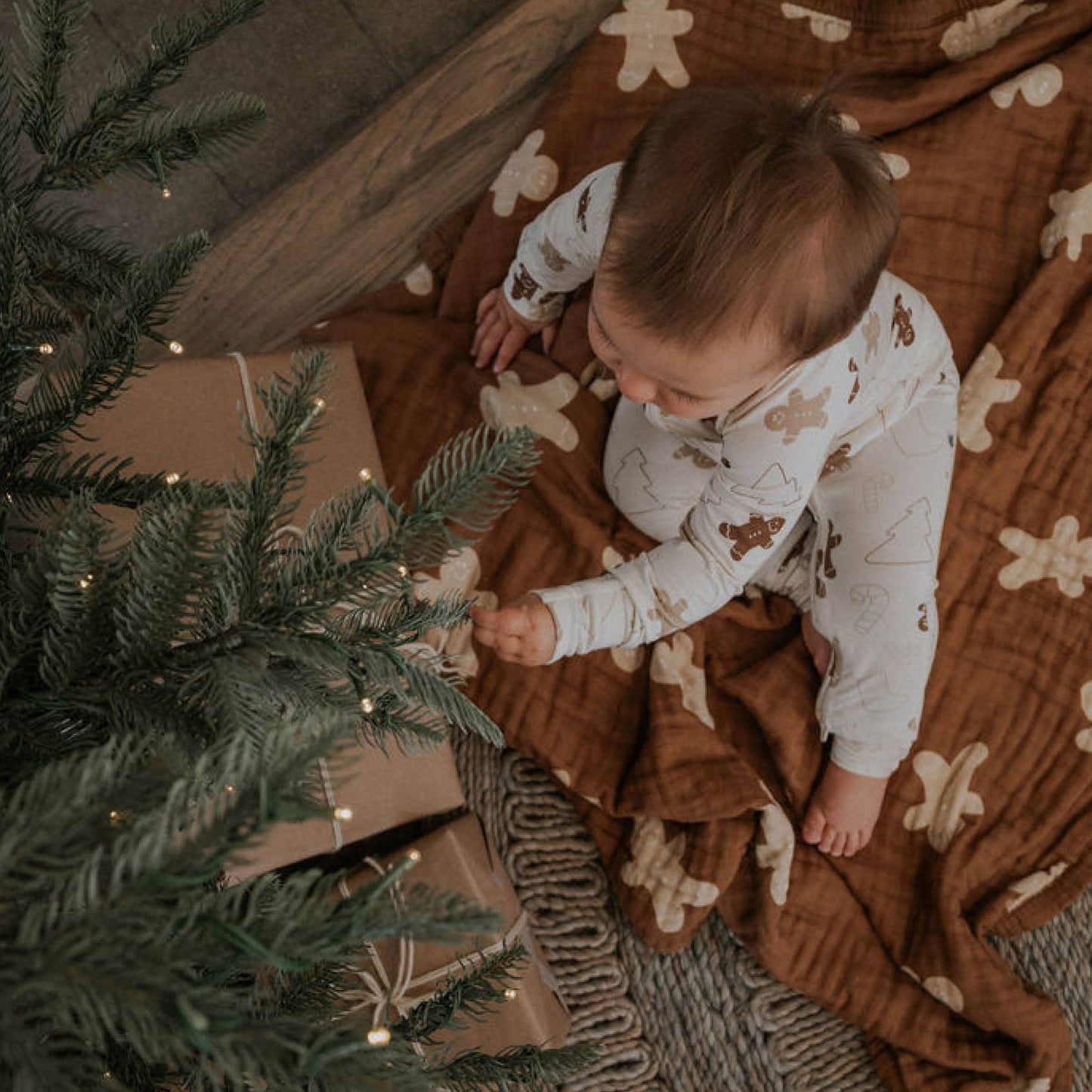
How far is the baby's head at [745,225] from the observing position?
0.64 metres

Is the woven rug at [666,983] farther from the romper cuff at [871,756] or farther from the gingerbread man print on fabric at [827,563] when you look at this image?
the gingerbread man print on fabric at [827,563]

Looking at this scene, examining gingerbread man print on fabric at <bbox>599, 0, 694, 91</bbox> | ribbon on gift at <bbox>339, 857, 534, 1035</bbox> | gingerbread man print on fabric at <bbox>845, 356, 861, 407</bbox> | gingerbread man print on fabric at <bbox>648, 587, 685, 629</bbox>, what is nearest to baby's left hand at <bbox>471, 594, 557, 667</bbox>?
gingerbread man print on fabric at <bbox>648, 587, 685, 629</bbox>

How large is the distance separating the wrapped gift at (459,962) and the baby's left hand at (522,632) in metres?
0.17

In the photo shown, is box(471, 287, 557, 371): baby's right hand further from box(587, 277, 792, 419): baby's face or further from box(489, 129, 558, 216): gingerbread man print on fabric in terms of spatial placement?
box(587, 277, 792, 419): baby's face

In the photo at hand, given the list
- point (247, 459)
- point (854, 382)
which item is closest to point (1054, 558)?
point (854, 382)

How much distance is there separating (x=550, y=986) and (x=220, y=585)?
711 millimetres

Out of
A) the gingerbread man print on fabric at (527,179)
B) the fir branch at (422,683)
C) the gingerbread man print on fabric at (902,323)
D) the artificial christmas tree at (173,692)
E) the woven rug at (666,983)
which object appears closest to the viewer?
the artificial christmas tree at (173,692)

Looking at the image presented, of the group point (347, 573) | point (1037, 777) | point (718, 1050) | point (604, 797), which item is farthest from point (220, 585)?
point (1037, 777)

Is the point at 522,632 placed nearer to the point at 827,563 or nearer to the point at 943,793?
the point at 827,563

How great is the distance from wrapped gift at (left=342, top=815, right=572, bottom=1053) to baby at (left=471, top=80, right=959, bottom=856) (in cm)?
19

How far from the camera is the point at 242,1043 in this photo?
11.6 inches

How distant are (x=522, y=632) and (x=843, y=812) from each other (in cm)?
41


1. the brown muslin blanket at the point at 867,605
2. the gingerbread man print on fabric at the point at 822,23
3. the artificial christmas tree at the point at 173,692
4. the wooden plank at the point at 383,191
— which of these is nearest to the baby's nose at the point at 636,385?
the artificial christmas tree at the point at 173,692

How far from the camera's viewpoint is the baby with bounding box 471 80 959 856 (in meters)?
0.65
